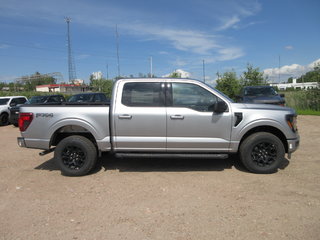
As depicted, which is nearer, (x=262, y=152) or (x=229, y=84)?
(x=262, y=152)

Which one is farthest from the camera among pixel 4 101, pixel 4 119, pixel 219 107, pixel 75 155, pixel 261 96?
pixel 4 101

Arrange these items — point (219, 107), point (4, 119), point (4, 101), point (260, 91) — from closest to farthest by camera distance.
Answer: point (219, 107), point (260, 91), point (4, 119), point (4, 101)

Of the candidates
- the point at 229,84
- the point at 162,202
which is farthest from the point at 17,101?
the point at 229,84

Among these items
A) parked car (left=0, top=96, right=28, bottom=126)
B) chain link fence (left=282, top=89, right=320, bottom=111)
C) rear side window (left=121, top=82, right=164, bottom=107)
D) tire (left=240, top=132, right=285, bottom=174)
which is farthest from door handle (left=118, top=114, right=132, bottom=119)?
chain link fence (left=282, top=89, right=320, bottom=111)

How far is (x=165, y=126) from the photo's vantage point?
482 centimetres

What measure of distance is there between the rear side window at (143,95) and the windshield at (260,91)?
806 centimetres

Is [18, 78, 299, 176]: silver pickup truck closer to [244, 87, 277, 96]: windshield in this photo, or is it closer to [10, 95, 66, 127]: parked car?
[244, 87, 277, 96]: windshield

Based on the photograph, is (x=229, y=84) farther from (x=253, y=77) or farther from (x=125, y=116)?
(x=125, y=116)

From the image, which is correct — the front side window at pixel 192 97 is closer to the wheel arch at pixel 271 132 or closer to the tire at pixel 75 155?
the wheel arch at pixel 271 132

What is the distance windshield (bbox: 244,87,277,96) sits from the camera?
1157cm

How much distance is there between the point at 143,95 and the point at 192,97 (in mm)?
976

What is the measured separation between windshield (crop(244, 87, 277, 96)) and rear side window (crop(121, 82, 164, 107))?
8.06m

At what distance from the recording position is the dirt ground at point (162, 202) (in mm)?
3062

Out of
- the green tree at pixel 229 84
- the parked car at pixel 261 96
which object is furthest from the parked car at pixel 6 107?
the green tree at pixel 229 84
